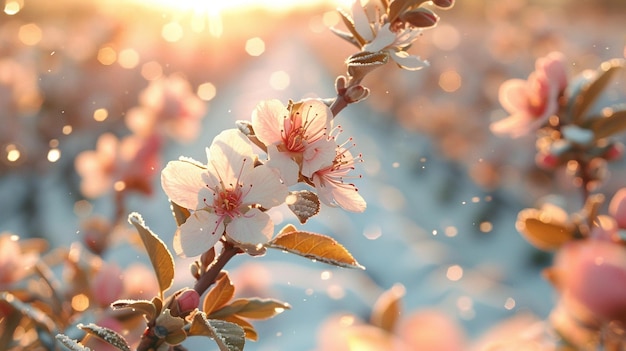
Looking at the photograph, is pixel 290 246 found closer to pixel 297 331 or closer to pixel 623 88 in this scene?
pixel 297 331

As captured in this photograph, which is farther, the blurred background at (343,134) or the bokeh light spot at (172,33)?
the bokeh light spot at (172,33)

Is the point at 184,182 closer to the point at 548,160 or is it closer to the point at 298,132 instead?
the point at 298,132

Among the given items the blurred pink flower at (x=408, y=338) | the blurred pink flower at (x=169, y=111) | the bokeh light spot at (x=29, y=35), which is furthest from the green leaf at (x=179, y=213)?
the bokeh light spot at (x=29, y=35)

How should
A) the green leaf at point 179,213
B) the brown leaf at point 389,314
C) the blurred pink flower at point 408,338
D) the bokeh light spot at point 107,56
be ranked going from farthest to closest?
1. the bokeh light spot at point 107,56
2. the brown leaf at point 389,314
3. the green leaf at point 179,213
4. the blurred pink flower at point 408,338

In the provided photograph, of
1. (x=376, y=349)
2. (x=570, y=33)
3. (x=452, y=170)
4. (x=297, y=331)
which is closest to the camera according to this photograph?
(x=376, y=349)

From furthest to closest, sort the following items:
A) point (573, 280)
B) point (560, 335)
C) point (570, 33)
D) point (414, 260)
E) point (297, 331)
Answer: point (570, 33) < point (414, 260) < point (297, 331) < point (560, 335) < point (573, 280)

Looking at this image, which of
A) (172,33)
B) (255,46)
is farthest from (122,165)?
(255,46)

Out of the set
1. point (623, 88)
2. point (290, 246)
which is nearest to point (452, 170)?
point (623, 88)

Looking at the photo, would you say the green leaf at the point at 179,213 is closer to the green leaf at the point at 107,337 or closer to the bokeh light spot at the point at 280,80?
the green leaf at the point at 107,337
